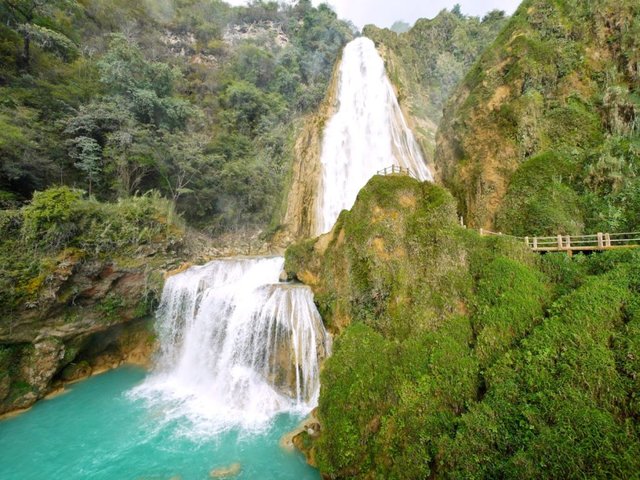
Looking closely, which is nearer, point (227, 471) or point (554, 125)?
point (227, 471)

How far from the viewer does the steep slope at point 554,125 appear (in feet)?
39.2

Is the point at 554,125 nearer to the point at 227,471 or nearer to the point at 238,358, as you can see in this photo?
the point at 238,358

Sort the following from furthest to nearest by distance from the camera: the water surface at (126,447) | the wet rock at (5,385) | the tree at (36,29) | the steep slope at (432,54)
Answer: the steep slope at (432,54)
the tree at (36,29)
the wet rock at (5,385)
the water surface at (126,447)

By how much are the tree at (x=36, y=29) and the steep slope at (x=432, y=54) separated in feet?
90.9

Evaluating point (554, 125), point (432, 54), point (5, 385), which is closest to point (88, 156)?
point (5, 385)

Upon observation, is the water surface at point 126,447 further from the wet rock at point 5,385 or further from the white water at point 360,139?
the white water at point 360,139

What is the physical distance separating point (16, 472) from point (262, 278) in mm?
10794

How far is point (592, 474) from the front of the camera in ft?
14.7

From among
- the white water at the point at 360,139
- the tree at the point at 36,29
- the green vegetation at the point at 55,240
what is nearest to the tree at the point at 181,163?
the green vegetation at the point at 55,240

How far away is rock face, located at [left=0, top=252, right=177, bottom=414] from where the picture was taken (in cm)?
1212

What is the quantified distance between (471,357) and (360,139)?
23.1 m

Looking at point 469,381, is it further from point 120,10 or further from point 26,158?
point 120,10

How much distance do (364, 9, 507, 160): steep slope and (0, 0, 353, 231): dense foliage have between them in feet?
30.6

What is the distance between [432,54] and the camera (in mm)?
39719
